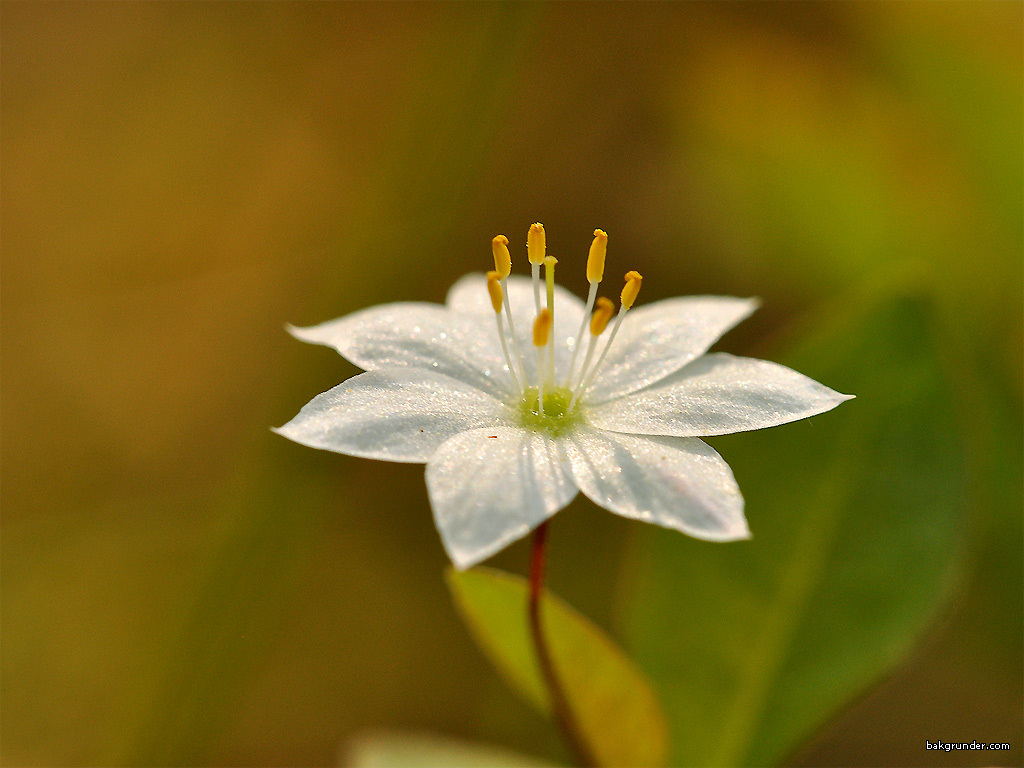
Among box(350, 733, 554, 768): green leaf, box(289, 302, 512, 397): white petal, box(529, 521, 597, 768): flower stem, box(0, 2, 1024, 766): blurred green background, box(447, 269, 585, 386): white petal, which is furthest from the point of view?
box(0, 2, 1024, 766): blurred green background

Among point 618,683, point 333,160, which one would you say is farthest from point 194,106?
point 618,683

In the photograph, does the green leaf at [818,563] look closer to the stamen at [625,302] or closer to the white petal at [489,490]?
the stamen at [625,302]

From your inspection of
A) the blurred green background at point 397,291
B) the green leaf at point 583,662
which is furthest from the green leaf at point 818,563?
the green leaf at point 583,662

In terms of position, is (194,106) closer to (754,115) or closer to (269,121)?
(269,121)

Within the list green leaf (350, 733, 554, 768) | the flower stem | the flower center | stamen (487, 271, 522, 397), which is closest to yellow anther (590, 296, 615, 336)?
the flower center

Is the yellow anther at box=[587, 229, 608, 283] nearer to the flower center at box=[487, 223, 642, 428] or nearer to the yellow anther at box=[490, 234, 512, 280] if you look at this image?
the flower center at box=[487, 223, 642, 428]

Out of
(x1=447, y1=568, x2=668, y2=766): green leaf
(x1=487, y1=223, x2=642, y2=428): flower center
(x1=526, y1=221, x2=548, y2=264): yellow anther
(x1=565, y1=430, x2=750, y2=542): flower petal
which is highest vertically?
(x1=526, y1=221, x2=548, y2=264): yellow anther
